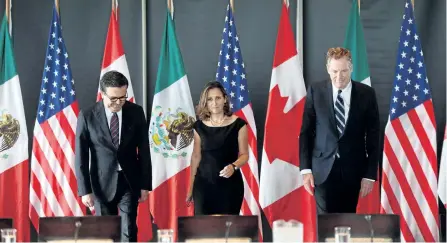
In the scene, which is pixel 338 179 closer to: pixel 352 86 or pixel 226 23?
pixel 352 86

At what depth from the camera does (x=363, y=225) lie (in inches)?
163

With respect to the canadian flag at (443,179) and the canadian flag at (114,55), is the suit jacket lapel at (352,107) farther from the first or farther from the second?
the canadian flag at (114,55)

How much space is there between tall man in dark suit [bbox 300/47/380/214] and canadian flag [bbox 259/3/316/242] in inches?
47.6

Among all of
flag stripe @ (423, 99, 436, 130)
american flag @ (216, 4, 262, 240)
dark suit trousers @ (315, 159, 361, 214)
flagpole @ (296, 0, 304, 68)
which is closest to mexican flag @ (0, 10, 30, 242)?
american flag @ (216, 4, 262, 240)

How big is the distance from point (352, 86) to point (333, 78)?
0.19 metres

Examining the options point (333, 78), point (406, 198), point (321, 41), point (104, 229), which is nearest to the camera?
point (104, 229)

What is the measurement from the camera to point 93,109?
5879 mm

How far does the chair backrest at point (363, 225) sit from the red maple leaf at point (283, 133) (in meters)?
2.79

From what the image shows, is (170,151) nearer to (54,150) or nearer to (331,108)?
(54,150)

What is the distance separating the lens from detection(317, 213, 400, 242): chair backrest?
4090mm

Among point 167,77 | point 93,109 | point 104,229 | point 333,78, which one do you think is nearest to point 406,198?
point 333,78

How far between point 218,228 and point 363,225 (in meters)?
0.69

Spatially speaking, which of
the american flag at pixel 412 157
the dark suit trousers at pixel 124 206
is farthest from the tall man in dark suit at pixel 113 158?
the american flag at pixel 412 157

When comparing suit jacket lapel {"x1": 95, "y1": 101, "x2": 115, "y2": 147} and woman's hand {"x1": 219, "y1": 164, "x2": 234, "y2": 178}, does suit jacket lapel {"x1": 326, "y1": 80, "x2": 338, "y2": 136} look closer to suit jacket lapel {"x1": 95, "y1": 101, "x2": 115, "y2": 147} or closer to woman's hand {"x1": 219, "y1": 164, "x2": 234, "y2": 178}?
woman's hand {"x1": 219, "y1": 164, "x2": 234, "y2": 178}
